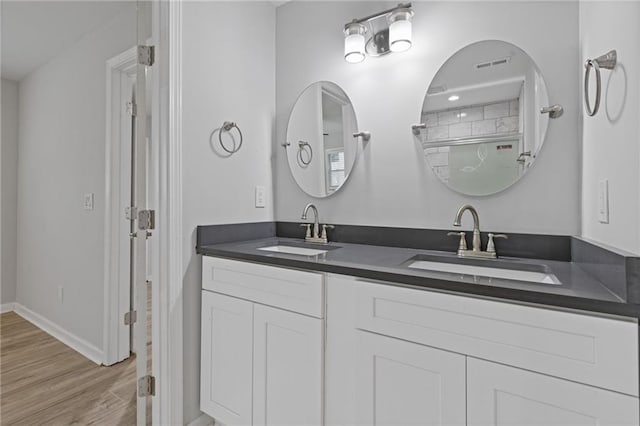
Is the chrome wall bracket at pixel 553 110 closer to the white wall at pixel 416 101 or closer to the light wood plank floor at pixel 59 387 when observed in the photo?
the white wall at pixel 416 101

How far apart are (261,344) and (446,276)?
805 mm

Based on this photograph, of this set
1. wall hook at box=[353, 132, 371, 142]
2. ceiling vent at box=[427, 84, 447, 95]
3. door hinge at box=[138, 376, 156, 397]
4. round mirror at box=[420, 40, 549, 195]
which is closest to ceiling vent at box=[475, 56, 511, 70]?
round mirror at box=[420, 40, 549, 195]

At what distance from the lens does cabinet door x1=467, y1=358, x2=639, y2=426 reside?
77 cm

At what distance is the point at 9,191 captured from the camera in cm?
346

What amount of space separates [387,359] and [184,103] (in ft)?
4.56

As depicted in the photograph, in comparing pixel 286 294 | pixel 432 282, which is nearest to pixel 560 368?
pixel 432 282

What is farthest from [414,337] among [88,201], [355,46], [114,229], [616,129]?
[88,201]

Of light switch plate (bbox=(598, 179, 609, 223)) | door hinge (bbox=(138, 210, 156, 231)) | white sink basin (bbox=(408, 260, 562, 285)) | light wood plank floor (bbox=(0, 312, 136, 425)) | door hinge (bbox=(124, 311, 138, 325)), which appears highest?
light switch plate (bbox=(598, 179, 609, 223))

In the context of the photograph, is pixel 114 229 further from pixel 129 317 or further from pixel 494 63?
pixel 494 63

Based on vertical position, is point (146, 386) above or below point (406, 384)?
below

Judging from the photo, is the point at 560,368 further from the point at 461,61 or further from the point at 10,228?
the point at 10,228

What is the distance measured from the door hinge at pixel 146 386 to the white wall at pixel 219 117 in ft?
0.48

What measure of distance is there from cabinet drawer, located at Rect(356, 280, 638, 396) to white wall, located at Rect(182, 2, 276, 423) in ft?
3.00

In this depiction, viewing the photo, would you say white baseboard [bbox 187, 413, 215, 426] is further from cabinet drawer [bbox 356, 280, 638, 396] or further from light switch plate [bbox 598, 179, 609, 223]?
light switch plate [bbox 598, 179, 609, 223]
